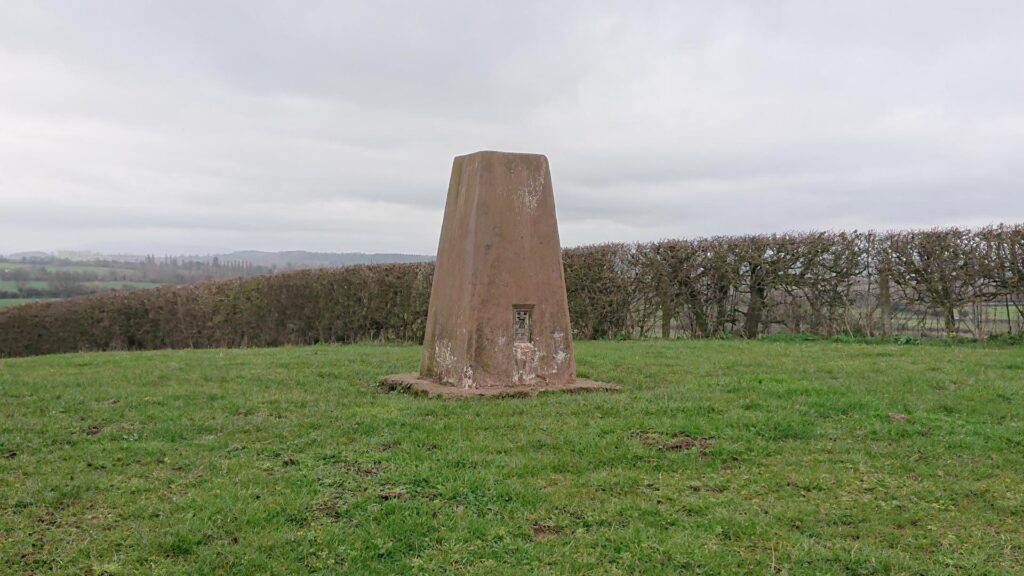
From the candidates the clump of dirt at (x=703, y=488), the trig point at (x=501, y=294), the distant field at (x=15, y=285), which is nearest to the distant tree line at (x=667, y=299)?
the trig point at (x=501, y=294)

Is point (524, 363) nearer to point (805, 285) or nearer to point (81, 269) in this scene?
point (805, 285)

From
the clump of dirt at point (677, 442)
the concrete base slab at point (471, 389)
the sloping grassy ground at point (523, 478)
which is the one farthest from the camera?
the concrete base slab at point (471, 389)

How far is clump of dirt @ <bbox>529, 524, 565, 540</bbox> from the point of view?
434 centimetres

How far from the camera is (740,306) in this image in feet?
50.0

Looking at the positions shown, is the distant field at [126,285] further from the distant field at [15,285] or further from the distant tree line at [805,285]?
the distant tree line at [805,285]

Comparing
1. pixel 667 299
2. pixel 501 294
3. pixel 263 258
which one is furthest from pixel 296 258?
pixel 501 294

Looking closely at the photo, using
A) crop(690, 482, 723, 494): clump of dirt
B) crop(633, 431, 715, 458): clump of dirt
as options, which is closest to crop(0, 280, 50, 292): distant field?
crop(633, 431, 715, 458): clump of dirt

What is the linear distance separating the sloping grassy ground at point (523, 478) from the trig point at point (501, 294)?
638 mm

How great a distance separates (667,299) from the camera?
15.6m

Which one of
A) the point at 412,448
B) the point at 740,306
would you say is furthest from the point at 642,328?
the point at 412,448

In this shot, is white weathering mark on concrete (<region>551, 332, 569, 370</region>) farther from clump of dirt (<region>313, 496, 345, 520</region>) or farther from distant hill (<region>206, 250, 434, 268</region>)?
distant hill (<region>206, 250, 434, 268</region>)

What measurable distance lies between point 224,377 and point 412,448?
4247mm

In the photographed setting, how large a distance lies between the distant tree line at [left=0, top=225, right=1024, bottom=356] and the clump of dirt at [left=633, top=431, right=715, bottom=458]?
9382mm

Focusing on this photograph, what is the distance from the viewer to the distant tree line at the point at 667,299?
42.7 ft
